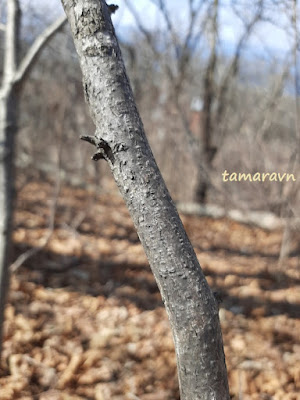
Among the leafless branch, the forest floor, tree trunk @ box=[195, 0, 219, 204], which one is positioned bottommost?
the forest floor

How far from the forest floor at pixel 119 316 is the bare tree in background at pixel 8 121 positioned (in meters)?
0.71

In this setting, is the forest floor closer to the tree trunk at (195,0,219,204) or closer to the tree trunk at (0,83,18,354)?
the tree trunk at (0,83,18,354)

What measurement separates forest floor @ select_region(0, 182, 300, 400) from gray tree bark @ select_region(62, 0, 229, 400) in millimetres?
1110

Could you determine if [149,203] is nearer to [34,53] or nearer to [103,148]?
[103,148]

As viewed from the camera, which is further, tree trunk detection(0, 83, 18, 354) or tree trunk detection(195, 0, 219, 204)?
tree trunk detection(195, 0, 219, 204)

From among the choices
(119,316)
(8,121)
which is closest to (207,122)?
(119,316)

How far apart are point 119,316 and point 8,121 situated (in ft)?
5.74

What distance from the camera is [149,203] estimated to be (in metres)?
1.13

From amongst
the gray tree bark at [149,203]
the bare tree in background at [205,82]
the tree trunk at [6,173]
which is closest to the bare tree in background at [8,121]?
the tree trunk at [6,173]

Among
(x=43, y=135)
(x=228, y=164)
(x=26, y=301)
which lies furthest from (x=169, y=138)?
(x=26, y=301)

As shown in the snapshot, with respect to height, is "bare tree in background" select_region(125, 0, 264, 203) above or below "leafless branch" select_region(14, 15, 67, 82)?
above

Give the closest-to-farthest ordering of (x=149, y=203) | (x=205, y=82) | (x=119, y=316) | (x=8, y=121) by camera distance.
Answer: (x=149, y=203) < (x=8, y=121) < (x=119, y=316) < (x=205, y=82)

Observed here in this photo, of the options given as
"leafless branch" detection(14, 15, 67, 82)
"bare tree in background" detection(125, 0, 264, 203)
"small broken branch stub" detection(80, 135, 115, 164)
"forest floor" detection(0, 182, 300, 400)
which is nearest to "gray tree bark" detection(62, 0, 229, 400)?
"small broken branch stub" detection(80, 135, 115, 164)

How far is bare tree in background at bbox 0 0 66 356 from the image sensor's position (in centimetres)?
170
